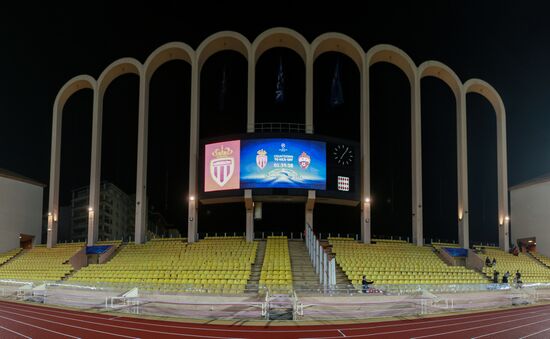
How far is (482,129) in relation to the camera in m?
41.8

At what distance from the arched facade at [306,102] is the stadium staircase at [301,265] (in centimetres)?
305

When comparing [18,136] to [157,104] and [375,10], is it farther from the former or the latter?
[375,10]

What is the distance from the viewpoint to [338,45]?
33344 millimetres

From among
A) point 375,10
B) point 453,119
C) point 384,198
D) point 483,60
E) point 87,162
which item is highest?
point 375,10

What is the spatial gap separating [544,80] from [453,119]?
276 inches

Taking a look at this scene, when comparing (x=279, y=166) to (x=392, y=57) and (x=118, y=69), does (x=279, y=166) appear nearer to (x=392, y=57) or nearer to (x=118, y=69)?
(x=392, y=57)

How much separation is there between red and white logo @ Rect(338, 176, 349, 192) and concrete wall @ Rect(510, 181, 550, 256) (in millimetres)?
16914

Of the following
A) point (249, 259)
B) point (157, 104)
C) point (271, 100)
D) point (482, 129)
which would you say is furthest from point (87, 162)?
point (482, 129)

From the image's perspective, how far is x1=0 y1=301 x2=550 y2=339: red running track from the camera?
13398 mm

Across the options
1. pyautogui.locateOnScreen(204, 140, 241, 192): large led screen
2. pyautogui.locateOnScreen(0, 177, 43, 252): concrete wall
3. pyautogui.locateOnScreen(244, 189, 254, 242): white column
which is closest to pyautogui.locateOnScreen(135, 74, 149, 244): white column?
pyautogui.locateOnScreen(204, 140, 241, 192): large led screen

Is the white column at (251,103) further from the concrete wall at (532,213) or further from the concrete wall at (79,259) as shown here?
the concrete wall at (532,213)

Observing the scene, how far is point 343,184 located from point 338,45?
9.62 meters

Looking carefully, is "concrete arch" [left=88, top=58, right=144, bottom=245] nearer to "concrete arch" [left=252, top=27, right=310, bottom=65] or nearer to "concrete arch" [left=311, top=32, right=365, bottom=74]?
"concrete arch" [left=252, top=27, right=310, bottom=65]

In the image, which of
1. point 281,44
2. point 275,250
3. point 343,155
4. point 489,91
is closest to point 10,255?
point 275,250
